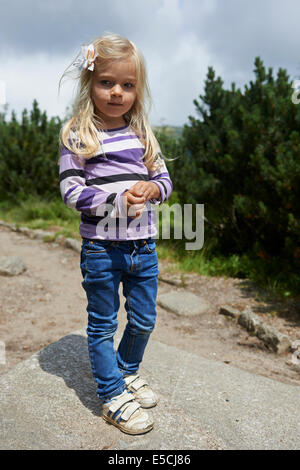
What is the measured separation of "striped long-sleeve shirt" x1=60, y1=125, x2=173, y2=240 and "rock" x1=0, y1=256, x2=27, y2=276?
301cm

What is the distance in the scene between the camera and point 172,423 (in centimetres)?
188

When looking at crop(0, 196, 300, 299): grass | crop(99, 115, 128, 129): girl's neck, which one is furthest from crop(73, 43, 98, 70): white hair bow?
crop(0, 196, 300, 299): grass

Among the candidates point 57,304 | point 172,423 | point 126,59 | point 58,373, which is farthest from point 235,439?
point 57,304

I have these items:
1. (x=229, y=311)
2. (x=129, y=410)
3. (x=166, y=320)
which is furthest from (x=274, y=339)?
(x=129, y=410)

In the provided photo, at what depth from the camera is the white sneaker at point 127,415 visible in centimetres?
180

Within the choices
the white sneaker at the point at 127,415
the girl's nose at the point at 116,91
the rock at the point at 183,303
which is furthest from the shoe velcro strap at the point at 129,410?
the rock at the point at 183,303

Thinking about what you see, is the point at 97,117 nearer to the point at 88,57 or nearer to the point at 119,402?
the point at 88,57

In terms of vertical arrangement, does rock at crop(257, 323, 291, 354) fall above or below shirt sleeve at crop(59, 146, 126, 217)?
below

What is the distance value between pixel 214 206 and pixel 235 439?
338 centimetres

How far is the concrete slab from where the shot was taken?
177 centimetres

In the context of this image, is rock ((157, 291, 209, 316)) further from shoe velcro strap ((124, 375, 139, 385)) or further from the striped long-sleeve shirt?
the striped long-sleeve shirt

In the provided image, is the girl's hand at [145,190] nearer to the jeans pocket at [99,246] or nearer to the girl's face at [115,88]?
the jeans pocket at [99,246]

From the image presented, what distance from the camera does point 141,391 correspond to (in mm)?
2016
